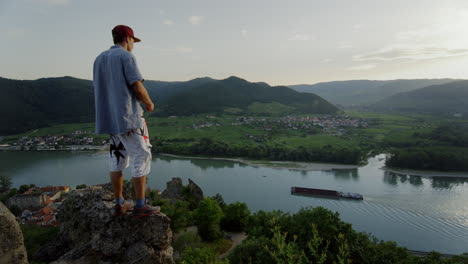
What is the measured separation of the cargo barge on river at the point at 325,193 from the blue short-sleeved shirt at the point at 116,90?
24.1 meters

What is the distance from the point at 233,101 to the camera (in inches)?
3947

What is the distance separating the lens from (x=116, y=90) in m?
2.61

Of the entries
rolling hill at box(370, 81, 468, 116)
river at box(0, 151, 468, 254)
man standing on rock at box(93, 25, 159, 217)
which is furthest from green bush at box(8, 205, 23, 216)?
rolling hill at box(370, 81, 468, 116)

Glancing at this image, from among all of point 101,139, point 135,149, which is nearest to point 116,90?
point 135,149

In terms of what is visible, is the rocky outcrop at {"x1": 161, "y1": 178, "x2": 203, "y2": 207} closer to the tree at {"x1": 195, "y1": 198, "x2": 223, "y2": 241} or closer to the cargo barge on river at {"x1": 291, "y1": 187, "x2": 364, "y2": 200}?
the tree at {"x1": 195, "y1": 198, "x2": 223, "y2": 241}

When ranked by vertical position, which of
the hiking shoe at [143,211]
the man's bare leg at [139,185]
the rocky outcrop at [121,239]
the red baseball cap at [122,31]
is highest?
the red baseball cap at [122,31]

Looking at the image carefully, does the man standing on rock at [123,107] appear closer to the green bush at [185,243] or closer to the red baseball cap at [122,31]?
the red baseball cap at [122,31]

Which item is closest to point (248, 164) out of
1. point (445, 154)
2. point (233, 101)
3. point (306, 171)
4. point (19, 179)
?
point (306, 171)

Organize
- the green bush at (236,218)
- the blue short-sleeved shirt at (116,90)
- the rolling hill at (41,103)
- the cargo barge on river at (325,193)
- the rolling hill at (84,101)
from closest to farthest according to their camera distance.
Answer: the blue short-sleeved shirt at (116,90), the green bush at (236,218), the cargo barge on river at (325,193), the rolling hill at (41,103), the rolling hill at (84,101)

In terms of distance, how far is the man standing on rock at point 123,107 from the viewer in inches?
103

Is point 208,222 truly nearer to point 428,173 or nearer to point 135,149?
point 135,149

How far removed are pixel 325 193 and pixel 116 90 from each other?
2482 cm

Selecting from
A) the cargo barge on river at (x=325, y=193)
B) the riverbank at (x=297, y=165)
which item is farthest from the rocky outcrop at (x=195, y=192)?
the riverbank at (x=297, y=165)

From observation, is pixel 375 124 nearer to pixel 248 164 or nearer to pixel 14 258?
pixel 248 164
